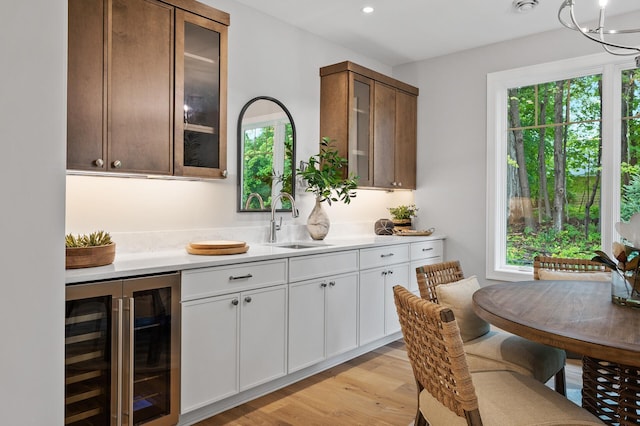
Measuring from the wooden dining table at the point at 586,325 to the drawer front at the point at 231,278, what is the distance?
1223 mm

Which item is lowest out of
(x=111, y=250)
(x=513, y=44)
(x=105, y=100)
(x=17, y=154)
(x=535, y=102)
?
(x=111, y=250)

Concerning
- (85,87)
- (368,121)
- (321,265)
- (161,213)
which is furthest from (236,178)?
(368,121)

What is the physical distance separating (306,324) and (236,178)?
1.17 meters

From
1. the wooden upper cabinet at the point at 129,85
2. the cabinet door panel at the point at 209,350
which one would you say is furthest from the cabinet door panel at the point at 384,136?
the cabinet door panel at the point at 209,350

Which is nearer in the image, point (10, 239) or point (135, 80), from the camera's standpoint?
point (10, 239)

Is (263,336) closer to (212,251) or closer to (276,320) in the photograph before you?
(276,320)

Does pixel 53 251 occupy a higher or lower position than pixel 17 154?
lower

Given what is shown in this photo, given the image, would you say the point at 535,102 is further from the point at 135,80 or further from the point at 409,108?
the point at 135,80

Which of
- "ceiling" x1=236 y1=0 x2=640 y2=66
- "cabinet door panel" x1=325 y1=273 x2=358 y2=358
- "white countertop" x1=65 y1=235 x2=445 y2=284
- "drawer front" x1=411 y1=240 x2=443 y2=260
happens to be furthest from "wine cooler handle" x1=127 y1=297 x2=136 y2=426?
"drawer front" x1=411 y1=240 x2=443 y2=260

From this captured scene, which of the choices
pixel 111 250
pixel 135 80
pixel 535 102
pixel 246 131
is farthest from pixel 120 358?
pixel 535 102

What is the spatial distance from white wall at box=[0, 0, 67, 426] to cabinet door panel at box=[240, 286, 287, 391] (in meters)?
1.93

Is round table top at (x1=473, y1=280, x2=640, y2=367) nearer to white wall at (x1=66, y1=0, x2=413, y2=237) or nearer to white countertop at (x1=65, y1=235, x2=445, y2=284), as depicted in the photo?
white countertop at (x1=65, y1=235, x2=445, y2=284)

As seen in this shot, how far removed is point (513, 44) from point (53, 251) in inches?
170

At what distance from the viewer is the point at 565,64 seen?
3703 millimetres
